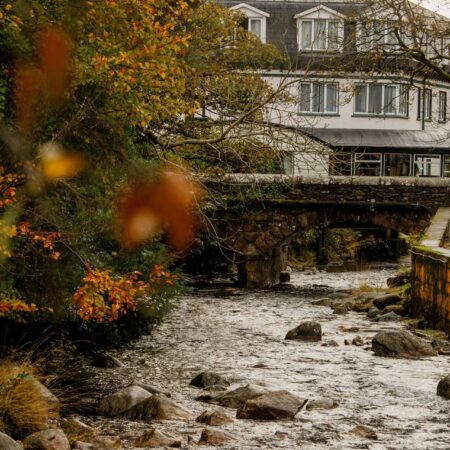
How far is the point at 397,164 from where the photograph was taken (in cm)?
4238

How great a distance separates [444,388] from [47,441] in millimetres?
5043

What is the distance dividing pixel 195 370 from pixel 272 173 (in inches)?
546

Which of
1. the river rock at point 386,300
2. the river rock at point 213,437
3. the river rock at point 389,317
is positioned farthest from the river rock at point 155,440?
the river rock at point 386,300

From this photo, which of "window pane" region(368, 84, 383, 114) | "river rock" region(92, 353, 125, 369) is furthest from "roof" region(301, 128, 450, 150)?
"river rock" region(92, 353, 125, 369)

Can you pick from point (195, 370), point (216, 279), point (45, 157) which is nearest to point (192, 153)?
point (195, 370)

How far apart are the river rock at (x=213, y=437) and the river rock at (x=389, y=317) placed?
Answer: 9633 millimetres

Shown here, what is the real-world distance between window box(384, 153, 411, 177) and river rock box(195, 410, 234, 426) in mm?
33018

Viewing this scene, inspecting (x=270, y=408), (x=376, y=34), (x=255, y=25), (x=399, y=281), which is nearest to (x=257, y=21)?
(x=255, y=25)

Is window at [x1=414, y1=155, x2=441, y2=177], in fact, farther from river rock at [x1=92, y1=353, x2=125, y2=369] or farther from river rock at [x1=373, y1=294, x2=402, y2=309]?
river rock at [x1=92, y1=353, x2=125, y2=369]

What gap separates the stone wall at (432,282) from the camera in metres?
15.6

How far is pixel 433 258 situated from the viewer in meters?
16.3

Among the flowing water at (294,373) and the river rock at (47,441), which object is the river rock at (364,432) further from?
the river rock at (47,441)

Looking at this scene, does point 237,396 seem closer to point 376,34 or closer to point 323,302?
point 376,34

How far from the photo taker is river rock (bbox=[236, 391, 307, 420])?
1028 cm
